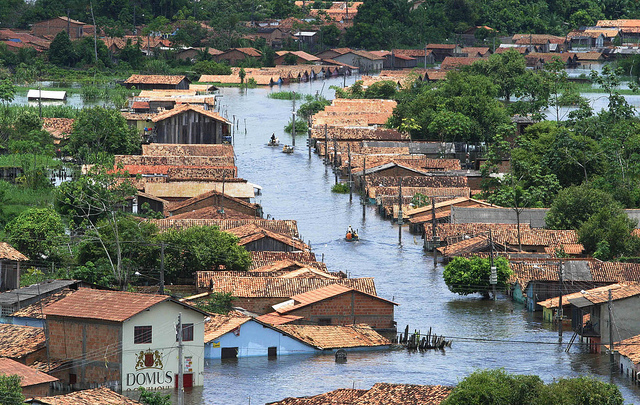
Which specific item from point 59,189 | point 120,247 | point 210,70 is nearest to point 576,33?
point 210,70

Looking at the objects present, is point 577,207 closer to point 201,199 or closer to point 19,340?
point 201,199

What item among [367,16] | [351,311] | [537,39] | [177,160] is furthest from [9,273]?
[537,39]

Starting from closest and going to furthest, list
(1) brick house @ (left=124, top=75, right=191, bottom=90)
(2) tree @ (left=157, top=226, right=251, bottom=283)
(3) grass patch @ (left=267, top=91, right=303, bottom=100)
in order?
(2) tree @ (left=157, top=226, right=251, bottom=283)
(1) brick house @ (left=124, top=75, right=191, bottom=90)
(3) grass patch @ (left=267, top=91, right=303, bottom=100)

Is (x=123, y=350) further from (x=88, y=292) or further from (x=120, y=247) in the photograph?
(x=120, y=247)

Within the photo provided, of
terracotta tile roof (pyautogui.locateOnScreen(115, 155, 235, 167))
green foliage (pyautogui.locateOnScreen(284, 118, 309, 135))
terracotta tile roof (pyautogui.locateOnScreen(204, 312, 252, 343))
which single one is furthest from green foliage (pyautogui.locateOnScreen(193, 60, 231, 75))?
terracotta tile roof (pyautogui.locateOnScreen(204, 312, 252, 343))

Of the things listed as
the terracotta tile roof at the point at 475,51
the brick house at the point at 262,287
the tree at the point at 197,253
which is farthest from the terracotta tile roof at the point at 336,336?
the terracotta tile roof at the point at 475,51

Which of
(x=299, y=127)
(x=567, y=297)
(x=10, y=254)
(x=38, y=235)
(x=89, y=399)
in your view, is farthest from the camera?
(x=299, y=127)

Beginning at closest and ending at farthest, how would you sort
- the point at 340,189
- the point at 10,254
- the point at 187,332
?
the point at 187,332 → the point at 10,254 → the point at 340,189

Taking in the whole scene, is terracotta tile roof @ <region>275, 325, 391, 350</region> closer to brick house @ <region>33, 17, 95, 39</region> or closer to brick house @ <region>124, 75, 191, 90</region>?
brick house @ <region>124, 75, 191, 90</region>
